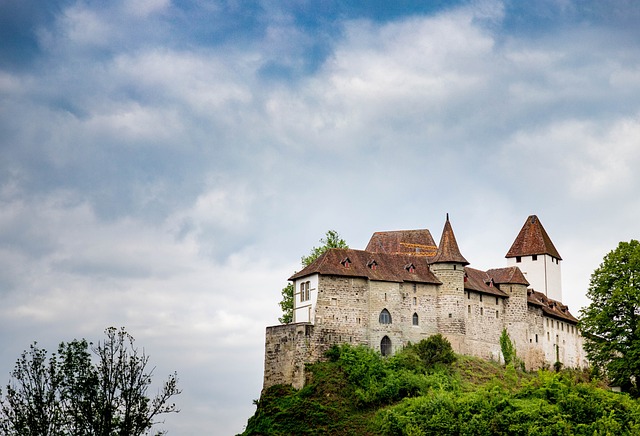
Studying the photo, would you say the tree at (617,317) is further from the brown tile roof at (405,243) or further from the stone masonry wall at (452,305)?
the brown tile roof at (405,243)

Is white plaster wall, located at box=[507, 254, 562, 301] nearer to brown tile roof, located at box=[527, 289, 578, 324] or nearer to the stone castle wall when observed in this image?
brown tile roof, located at box=[527, 289, 578, 324]

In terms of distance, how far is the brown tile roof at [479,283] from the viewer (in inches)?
3135

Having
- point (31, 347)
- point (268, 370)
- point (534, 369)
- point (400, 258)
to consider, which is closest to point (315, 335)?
point (268, 370)

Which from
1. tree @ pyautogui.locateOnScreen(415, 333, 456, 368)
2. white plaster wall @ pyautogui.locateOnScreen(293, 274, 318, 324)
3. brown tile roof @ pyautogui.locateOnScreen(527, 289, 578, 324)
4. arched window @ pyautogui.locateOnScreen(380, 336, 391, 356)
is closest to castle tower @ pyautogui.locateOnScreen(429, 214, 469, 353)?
tree @ pyautogui.locateOnScreen(415, 333, 456, 368)

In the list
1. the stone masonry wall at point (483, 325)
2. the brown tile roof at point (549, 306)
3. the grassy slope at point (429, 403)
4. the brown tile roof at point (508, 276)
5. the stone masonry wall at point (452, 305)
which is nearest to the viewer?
the grassy slope at point (429, 403)

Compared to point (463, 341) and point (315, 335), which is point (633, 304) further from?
point (315, 335)

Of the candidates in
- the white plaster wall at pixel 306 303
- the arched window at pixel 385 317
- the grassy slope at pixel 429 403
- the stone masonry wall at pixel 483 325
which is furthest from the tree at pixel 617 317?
the white plaster wall at pixel 306 303

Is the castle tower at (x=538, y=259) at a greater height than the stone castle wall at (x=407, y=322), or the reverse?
the castle tower at (x=538, y=259)

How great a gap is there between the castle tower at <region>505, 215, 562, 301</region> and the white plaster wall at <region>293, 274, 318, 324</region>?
3112 centimetres

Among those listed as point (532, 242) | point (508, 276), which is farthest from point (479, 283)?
point (532, 242)

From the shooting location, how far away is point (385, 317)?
74625 mm

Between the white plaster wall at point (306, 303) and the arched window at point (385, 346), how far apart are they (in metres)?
6.10

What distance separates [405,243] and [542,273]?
19.4 metres

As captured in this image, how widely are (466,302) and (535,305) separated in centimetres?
1037
